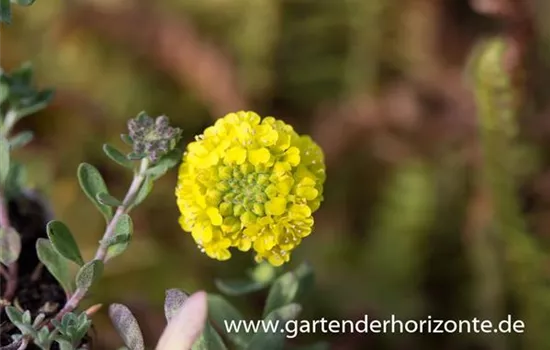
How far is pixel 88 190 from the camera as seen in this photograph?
23.9 inches

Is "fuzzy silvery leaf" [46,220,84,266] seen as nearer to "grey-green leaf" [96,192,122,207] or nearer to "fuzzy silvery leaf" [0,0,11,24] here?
"grey-green leaf" [96,192,122,207]

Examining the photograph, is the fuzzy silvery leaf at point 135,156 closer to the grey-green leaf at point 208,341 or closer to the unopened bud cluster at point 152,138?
the unopened bud cluster at point 152,138

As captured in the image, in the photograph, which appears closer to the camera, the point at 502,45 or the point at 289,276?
the point at 289,276

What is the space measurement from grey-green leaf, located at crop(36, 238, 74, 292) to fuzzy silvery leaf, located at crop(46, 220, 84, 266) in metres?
0.01

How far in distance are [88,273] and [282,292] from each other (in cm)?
17

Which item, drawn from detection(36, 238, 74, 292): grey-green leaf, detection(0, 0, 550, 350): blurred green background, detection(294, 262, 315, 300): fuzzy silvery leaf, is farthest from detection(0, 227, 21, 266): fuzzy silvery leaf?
detection(0, 0, 550, 350): blurred green background

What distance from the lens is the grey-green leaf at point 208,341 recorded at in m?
0.58

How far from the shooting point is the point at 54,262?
60 cm

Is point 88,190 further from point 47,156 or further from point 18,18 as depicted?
point 18,18

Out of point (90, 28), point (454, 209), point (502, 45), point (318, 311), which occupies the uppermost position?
point (90, 28)

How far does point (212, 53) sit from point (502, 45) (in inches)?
18.4

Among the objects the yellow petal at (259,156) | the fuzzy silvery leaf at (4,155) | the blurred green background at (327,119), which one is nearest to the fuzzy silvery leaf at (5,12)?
the fuzzy silvery leaf at (4,155)

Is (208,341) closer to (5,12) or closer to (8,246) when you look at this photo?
(8,246)

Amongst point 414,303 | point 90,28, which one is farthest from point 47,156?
point 414,303
